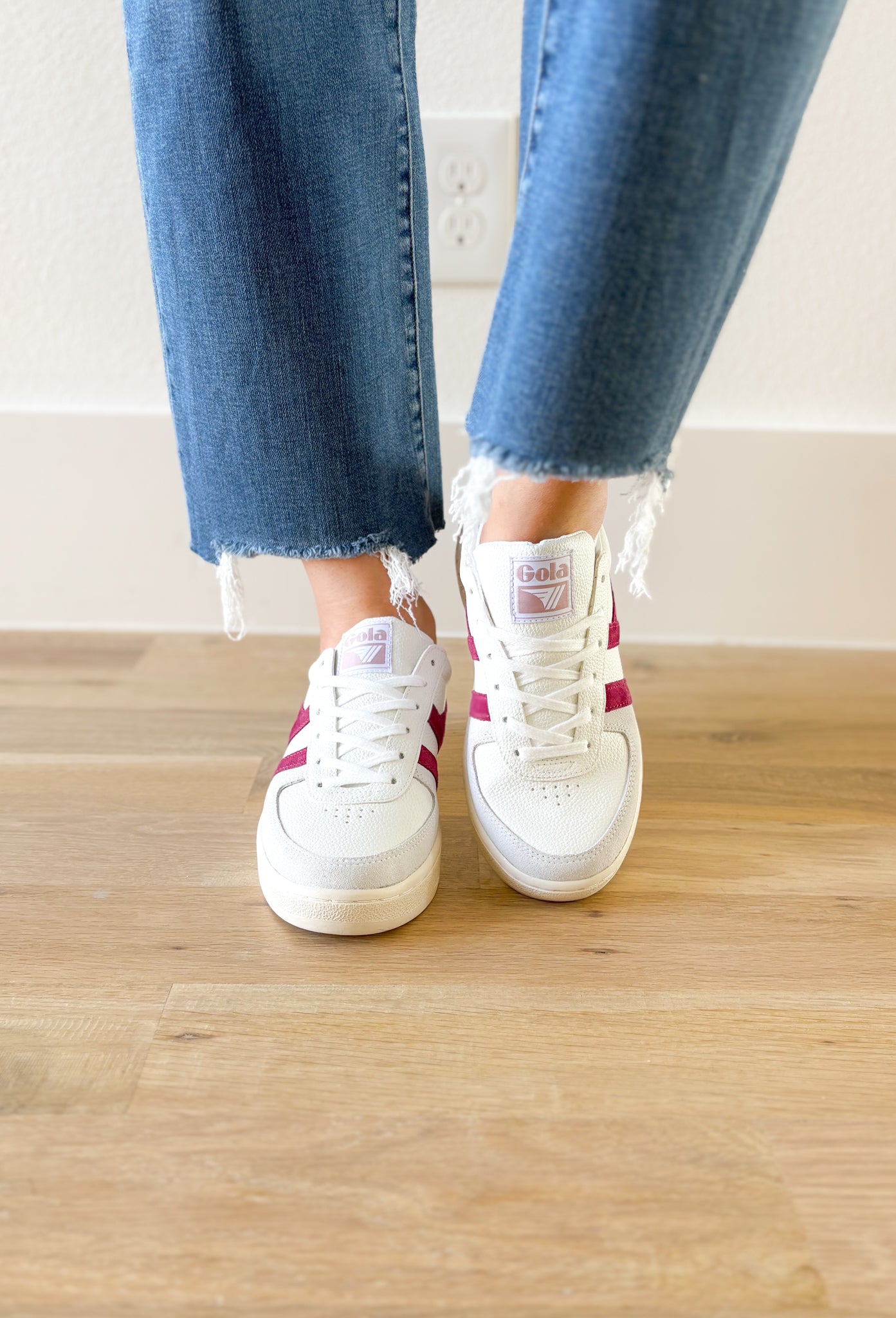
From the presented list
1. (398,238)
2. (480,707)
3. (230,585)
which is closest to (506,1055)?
(480,707)

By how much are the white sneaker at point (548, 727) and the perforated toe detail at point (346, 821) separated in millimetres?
48

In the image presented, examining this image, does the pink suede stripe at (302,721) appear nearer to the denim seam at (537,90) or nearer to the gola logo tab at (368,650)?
the gola logo tab at (368,650)

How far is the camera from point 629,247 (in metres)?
0.39

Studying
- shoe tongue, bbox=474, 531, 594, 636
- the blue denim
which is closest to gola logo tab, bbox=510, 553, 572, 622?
shoe tongue, bbox=474, 531, 594, 636

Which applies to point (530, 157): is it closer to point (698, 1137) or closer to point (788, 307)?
point (698, 1137)

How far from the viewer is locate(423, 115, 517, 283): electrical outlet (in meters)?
0.87

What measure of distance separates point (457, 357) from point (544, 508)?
1.43 feet

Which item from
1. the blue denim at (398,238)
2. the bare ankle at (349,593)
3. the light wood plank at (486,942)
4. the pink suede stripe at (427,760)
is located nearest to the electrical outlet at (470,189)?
the blue denim at (398,238)

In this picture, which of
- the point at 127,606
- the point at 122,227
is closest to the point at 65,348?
the point at 122,227

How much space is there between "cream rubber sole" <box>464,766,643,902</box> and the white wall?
458mm

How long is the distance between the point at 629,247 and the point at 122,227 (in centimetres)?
70

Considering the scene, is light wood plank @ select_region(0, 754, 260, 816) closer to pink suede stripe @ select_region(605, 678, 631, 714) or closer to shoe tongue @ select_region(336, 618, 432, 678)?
shoe tongue @ select_region(336, 618, 432, 678)

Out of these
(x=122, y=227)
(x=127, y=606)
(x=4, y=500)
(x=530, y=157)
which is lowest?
(x=127, y=606)

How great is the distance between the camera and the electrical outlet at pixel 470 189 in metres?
0.87
